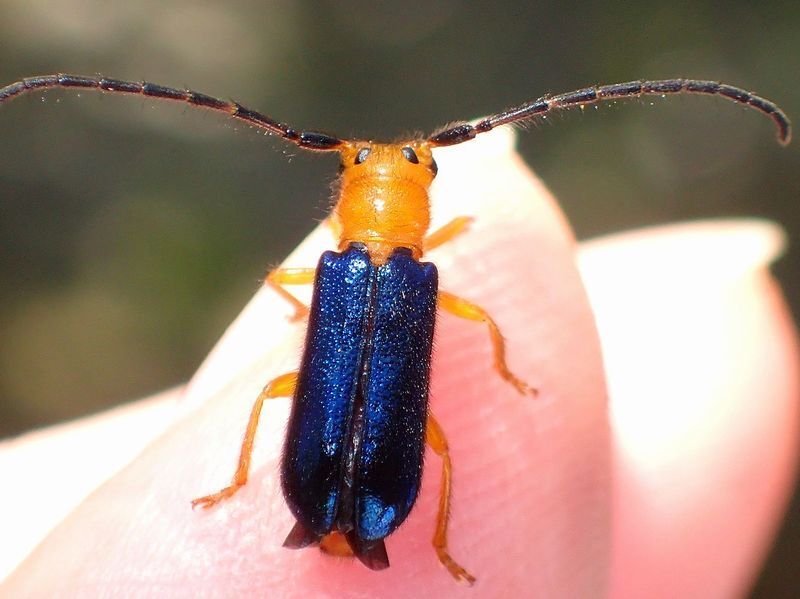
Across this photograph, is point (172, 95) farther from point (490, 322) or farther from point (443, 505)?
point (443, 505)

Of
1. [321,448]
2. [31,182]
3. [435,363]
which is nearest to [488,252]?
[435,363]

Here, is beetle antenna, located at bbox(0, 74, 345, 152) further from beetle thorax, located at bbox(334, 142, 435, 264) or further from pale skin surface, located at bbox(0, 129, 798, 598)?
pale skin surface, located at bbox(0, 129, 798, 598)

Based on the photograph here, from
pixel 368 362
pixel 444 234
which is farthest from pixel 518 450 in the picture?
pixel 444 234

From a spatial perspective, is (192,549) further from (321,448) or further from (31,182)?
(31,182)

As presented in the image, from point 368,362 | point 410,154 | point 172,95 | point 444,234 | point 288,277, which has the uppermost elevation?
point 410,154

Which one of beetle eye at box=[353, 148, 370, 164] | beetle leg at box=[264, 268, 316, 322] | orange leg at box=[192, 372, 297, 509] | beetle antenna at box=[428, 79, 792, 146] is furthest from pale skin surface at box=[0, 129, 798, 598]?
beetle antenna at box=[428, 79, 792, 146]

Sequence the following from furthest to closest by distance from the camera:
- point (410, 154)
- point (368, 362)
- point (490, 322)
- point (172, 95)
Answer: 1. point (410, 154)
2. point (490, 322)
3. point (368, 362)
4. point (172, 95)
